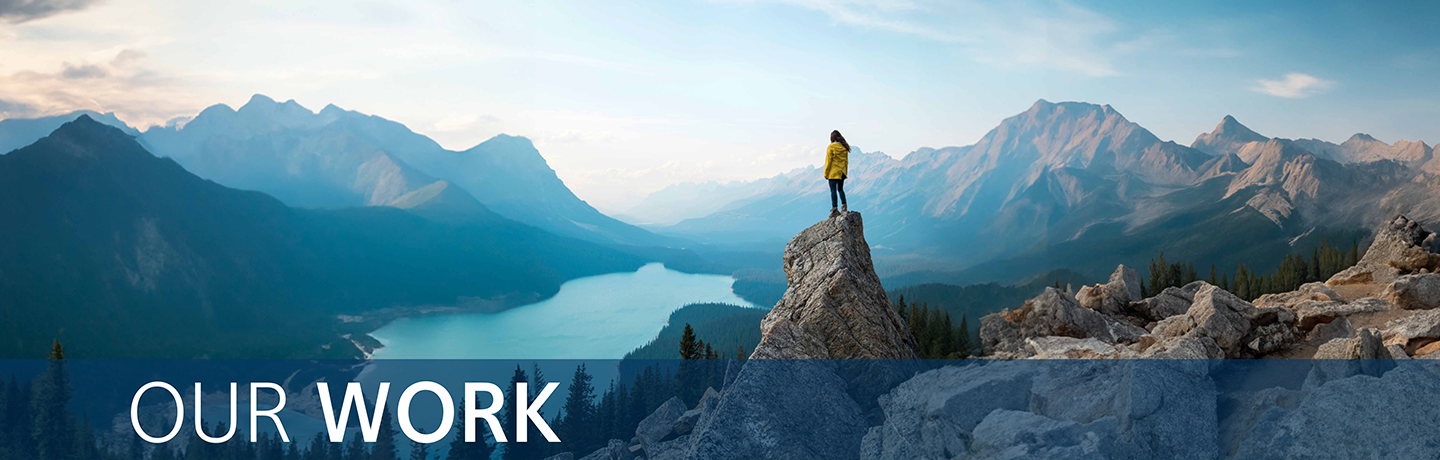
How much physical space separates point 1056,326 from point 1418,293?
34.7ft

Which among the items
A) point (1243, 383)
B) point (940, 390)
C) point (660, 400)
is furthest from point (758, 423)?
point (660, 400)

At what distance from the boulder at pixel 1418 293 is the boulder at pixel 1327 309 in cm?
56

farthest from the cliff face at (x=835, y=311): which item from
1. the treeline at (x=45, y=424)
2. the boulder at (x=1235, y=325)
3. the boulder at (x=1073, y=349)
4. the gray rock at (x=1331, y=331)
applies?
the treeline at (x=45, y=424)

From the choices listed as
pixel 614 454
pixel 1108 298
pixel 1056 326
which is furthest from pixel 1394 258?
pixel 614 454

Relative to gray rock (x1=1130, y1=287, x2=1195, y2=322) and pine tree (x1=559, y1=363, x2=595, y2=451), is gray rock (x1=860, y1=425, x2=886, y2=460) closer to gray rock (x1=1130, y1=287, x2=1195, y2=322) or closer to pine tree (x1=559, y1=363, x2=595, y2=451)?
gray rock (x1=1130, y1=287, x2=1195, y2=322)

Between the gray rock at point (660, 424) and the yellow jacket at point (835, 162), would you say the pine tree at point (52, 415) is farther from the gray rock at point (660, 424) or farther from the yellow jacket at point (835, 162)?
the yellow jacket at point (835, 162)

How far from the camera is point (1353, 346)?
1160 centimetres

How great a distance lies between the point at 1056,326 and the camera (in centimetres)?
2742

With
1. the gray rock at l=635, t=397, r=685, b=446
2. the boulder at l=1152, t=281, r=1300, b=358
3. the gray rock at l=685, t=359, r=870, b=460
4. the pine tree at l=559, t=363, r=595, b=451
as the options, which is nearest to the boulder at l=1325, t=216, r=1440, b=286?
the boulder at l=1152, t=281, r=1300, b=358

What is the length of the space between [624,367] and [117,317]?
452 feet

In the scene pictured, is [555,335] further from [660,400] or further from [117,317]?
[660,400]

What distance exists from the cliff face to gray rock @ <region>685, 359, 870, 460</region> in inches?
24.2

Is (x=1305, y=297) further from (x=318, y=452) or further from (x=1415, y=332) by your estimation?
Answer: (x=318, y=452)

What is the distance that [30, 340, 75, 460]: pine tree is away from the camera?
7538 cm
